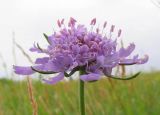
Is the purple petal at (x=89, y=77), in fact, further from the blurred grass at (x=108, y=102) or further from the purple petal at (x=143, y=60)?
the blurred grass at (x=108, y=102)

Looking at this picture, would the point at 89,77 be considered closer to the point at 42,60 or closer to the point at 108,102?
the point at 42,60

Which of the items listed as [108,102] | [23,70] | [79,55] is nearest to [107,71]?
[79,55]

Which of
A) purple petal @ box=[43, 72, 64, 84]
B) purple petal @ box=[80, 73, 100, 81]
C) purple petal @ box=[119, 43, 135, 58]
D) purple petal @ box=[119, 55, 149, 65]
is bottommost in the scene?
purple petal @ box=[43, 72, 64, 84]

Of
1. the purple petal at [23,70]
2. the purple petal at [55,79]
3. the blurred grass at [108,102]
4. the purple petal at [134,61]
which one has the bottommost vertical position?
the blurred grass at [108,102]

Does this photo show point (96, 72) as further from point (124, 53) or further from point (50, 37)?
point (50, 37)

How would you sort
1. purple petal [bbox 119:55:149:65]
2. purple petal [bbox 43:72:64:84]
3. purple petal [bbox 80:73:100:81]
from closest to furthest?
purple petal [bbox 80:73:100:81] < purple petal [bbox 43:72:64:84] < purple petal [bbox 119:55:149:65]

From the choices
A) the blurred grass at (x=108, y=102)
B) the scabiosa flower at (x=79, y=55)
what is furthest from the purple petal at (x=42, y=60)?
the blurred grass at (x=108, y=102)

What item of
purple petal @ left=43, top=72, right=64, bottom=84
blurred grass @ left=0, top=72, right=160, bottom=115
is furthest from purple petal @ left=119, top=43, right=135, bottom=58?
blurred grass @ left=0, top=72, right=160, bottom=115

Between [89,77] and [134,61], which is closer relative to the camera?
[89,77]

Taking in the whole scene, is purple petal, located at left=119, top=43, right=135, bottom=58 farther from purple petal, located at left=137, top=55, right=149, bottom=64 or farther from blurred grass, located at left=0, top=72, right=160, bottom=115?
blurred grass, located at left=0, top=72, right=160, bottom=115
